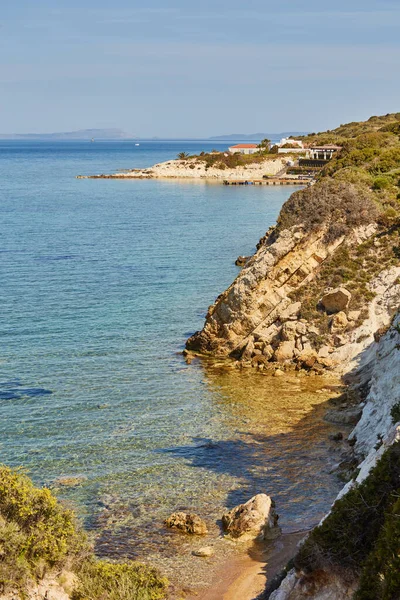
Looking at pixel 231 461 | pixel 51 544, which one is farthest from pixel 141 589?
pixel 231 461

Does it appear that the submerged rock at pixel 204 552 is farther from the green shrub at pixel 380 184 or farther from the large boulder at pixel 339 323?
the green shrub at pixel 380 184

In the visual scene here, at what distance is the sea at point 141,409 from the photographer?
2205 centimetres

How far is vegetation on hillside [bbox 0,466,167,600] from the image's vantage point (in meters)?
14.8

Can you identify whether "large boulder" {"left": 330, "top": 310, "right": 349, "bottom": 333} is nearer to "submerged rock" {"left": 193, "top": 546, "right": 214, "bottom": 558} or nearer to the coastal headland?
the coastal headland

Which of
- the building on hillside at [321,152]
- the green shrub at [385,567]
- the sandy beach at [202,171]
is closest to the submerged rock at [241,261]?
the green shrub at [385,567]

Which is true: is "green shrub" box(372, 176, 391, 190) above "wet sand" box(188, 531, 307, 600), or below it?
above

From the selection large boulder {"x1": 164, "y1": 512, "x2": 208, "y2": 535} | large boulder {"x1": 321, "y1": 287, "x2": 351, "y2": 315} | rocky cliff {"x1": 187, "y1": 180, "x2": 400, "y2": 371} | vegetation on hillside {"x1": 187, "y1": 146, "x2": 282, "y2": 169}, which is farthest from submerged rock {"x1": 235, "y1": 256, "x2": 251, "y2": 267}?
vegetation on hillside {"x1": 187, "y1": 146, "x2": 282, "y2": 169}

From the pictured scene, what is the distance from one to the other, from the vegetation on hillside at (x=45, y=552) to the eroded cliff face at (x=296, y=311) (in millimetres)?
19190

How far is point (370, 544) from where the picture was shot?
13.6 meters

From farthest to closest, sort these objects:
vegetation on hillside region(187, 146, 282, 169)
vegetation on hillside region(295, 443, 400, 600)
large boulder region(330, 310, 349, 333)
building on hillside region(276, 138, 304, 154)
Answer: vegetation on hillside region(187, 146, 282, 169), building on hillside region(276, 138, 304, 154), large boulder region(330, 310, 349, 333), vegetation on hillside region(295, 443, 400, 600)

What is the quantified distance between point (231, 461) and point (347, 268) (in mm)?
16643

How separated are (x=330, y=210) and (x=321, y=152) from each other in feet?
352

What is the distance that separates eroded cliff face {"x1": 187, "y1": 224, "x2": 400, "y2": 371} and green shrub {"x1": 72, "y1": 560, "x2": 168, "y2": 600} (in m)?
18.2

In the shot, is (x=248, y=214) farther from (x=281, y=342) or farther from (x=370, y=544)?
(x=370, y=544)
